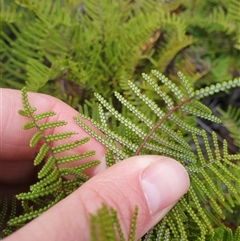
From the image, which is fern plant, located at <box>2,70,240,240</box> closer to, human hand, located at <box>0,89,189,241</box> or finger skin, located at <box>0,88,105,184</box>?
human hand, located at <box>0,89,189,241</box>

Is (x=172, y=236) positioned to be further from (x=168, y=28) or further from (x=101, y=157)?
(x=168, y=28)

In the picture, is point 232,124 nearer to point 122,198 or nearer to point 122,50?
point 122,50

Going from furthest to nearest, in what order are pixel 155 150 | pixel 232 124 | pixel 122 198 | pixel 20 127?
1. pixel 232 124
2. pixel 20 127
3. pixel 155 150
4. pixel 122 198

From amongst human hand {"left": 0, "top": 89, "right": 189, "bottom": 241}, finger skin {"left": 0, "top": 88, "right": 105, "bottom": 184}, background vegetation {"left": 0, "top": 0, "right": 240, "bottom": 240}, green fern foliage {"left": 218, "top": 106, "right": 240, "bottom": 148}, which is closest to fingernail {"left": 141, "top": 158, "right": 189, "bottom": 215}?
human hand {"left": 0, "top": 89, "right": 189, "bottom": 241}

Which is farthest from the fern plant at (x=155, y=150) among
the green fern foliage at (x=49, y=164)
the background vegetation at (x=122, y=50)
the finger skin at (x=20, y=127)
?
the background vegetation at (x=122, y=50)

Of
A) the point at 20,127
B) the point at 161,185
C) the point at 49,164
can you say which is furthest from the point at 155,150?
the point at 20,127

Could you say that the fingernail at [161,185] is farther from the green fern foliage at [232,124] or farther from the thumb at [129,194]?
the green fern foliage at [232,124]

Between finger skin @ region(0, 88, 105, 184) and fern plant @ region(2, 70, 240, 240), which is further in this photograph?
finger skin @ region(0, 88, 105, 184)

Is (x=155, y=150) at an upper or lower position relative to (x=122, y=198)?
upper

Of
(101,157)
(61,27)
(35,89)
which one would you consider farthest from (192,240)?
(61,27)
